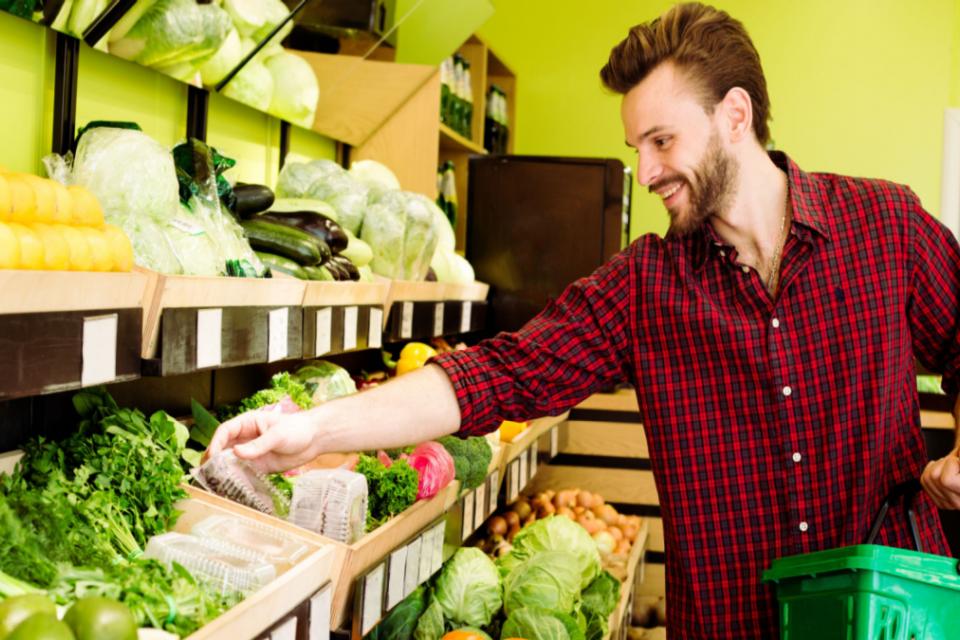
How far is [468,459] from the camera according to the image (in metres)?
2.69

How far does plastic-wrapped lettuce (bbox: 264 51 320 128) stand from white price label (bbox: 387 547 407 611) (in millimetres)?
1481

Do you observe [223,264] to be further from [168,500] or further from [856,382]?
[856,382]

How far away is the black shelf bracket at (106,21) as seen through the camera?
209cm

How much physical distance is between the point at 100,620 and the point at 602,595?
8.26ft

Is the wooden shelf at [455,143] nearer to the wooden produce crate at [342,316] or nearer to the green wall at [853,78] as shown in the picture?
the green wall at [853,78]

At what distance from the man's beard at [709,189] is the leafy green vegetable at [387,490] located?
2.44 ft

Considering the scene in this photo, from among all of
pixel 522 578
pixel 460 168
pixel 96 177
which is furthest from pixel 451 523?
pixel 460 168

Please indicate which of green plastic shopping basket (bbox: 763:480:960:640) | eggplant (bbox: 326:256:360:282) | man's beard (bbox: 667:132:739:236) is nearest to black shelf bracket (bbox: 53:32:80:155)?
eggplant (bbox: 326:256:360:282)

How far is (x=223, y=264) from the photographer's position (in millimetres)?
2057

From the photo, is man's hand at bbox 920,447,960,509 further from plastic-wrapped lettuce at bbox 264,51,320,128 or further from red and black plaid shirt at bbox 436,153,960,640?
plastic-wrapped lettuce at bbox 264,51,320,128

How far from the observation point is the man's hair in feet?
6.53

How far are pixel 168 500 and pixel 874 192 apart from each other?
1.35 meters

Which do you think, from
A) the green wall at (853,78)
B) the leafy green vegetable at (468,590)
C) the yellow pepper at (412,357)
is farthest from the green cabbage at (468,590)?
the green wall at (853,78)

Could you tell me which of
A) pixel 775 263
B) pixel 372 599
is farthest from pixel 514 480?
pixel 775 263
